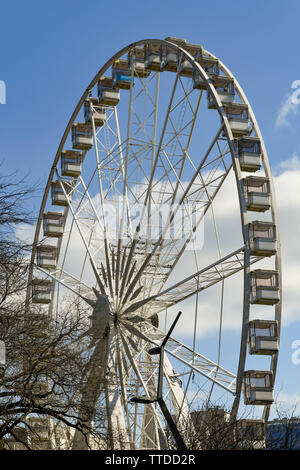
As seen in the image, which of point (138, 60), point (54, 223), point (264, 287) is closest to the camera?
point (264, 287)

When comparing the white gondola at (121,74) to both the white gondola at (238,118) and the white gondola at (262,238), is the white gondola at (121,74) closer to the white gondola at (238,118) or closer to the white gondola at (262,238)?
the white gondola at (238,118)

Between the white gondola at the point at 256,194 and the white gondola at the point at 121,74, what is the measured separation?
9.24 metres

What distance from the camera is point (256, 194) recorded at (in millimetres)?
29422

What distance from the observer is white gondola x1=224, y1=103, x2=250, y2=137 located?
30812mm

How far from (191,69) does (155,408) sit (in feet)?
36.6

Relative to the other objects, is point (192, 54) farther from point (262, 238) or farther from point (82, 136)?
point (262, 238)

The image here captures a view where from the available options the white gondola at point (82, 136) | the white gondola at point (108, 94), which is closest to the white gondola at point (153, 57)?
the white gondola at point (108, 94)

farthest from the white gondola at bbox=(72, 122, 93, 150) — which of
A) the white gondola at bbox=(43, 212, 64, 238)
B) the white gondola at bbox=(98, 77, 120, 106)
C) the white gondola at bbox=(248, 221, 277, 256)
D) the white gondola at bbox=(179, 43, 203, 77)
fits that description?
the white gondola at bbox=(248, 221, 277, 256)

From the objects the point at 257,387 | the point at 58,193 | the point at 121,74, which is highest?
the point at 121,74

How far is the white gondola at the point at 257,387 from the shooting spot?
27859mm

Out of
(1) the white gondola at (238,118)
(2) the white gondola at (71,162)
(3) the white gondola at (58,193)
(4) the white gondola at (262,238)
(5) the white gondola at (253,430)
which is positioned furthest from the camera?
(3) the white gondola at (58,193)

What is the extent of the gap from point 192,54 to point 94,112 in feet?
21.6

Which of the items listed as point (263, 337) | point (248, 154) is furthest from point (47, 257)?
point (263, 337)

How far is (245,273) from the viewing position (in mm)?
28766
